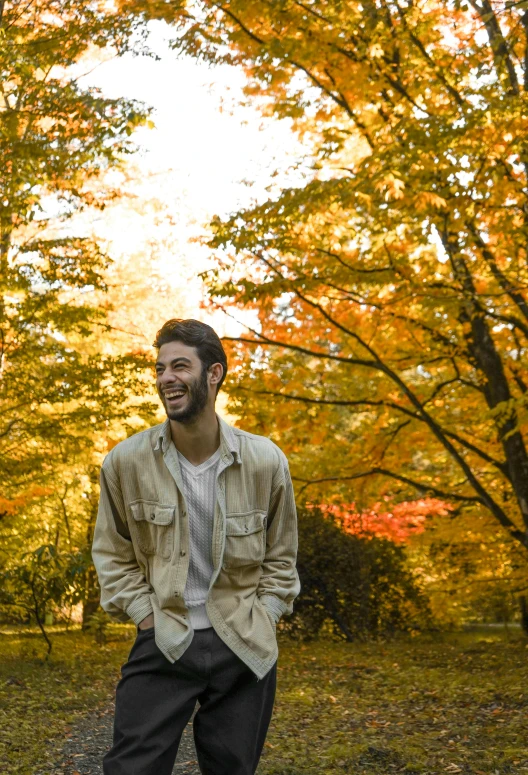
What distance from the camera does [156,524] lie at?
94.5 inches

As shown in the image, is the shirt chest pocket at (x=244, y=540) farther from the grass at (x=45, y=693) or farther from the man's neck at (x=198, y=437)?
the grass at (x=45, y=693)

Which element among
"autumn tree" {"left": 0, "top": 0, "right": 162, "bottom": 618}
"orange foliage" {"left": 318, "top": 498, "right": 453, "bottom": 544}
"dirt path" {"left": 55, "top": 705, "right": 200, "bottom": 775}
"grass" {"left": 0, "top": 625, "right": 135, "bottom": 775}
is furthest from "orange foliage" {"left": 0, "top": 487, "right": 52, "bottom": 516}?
"orange foliage" {"left": 318, "top": 498, "right": 453, "bottom": 544}

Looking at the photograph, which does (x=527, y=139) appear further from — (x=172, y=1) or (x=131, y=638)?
(x=131, y=638)

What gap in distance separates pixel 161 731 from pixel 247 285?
Result: 6.36 m

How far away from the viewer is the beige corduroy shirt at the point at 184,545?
7.74ft

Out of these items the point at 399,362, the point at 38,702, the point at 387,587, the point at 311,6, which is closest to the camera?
the point at 38,702

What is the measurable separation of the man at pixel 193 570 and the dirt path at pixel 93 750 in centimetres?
293

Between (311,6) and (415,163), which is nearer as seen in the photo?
(415,163)

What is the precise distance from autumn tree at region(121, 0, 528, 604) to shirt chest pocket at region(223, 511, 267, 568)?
4.20 meters

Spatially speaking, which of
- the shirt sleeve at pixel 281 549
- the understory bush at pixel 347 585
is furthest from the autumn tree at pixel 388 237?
the shirt sleeve at pixel 281 549

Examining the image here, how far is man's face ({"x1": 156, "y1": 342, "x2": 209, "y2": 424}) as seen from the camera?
2.43 meters

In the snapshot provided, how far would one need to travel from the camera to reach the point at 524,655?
33.1ft

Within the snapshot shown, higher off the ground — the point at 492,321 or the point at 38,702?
the point at 492,321

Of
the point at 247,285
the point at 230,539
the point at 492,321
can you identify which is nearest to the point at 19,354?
the point at 247,285
